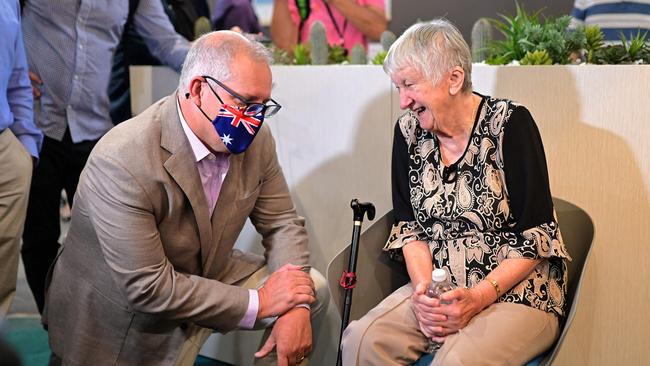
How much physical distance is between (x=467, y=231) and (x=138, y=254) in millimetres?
944

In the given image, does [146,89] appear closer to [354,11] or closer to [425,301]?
[354,11]

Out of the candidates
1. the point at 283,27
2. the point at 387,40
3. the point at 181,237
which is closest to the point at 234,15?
the point at 283,27

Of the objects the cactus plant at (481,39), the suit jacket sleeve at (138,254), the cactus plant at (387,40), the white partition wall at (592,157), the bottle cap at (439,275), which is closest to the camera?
the bottle cap at (439,275)

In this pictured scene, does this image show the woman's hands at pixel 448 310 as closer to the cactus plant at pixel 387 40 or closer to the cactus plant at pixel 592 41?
the cactus plant at pixel 592 41

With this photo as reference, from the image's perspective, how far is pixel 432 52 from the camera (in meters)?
2.44

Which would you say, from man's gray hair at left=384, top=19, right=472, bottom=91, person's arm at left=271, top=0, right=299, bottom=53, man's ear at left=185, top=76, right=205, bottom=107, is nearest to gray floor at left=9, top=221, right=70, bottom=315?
person's arm at left=271, top=0, right=299, bottom=53

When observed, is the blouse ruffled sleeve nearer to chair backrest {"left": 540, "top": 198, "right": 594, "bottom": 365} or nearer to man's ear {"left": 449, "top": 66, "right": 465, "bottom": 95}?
man's ear {"left": 449, "top": 66, "right": 465, "bottom": 95}

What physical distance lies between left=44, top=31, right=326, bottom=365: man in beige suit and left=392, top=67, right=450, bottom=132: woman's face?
380mm

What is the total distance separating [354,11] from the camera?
4.32 metres

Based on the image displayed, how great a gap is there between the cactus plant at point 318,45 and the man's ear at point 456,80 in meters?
1.04

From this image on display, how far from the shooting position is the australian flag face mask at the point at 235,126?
248 centimetres

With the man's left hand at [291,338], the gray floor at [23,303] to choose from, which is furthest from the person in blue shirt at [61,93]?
the man's left hand at [291,338]

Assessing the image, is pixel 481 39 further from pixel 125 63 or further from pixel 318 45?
pixel 125 63

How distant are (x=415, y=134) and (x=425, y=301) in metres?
0.54
